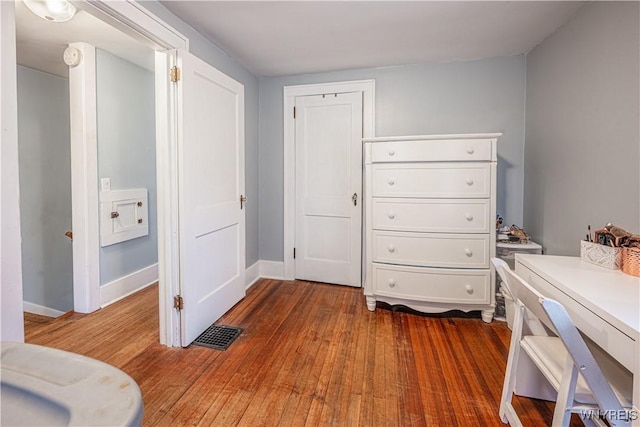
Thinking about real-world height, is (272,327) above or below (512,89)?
below

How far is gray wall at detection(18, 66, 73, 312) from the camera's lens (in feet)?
9.99

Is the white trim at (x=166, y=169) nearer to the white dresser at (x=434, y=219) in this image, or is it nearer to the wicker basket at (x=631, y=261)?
the white dresser at (x=434, y=219)

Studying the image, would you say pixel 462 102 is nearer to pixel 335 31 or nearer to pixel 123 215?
pixel 335 31

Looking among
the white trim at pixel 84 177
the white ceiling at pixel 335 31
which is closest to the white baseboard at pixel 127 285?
the white trim at pixel 84 177

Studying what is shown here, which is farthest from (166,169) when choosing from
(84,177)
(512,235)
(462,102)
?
(512,235)

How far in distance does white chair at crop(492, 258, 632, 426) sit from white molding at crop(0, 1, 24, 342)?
180 centimetres

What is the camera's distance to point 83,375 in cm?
58

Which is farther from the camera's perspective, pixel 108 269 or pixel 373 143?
pixel 108 269

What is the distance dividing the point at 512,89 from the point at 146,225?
3.72m

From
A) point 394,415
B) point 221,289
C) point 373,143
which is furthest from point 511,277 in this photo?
point 221,289

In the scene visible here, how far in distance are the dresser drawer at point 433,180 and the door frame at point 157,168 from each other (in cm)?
152

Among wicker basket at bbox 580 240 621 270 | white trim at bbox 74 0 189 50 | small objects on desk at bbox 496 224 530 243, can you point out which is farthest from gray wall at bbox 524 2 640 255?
white trim at bbox 74 0 189 50

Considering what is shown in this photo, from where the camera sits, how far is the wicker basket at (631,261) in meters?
1.38

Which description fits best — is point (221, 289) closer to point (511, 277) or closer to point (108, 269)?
point (108, 269)
